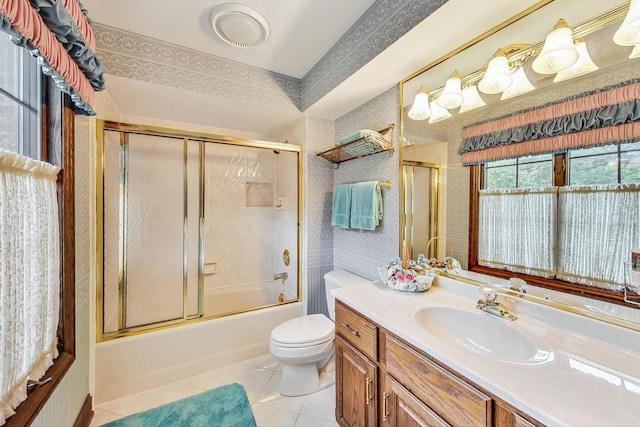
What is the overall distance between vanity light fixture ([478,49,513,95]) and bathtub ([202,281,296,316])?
2.10 meters

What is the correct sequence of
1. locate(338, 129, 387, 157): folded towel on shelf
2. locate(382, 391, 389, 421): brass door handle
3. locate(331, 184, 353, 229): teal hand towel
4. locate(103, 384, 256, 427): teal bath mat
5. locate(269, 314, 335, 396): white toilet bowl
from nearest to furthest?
locate(382, 391, 389, 421): brass door handle
locate(103, 384, 256, 427): teal bath mat
locate(269, 314, 335, 396): white toilet bowl
locate(338, 129, 387, 157): folded towel on shelf
locate(331, 184, 353, 229): teal hand towel

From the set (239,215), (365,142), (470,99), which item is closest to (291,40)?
(365,142)

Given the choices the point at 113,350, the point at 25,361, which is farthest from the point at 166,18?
the point at 113,350

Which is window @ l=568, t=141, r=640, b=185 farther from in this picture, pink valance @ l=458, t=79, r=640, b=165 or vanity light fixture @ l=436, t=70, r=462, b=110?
vanity light fixture @ l=436, t=70, r=462, b=110

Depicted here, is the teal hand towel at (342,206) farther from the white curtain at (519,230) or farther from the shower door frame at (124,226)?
the white curtain at (519,230)

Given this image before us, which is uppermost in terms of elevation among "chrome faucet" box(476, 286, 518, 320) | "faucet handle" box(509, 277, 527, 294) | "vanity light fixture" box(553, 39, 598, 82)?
"vanity light fixture" box(553, 39, 598, 82)

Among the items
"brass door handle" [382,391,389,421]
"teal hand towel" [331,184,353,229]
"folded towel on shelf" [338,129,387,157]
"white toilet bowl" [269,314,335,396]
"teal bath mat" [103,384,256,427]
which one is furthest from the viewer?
"teal hand towel" [331,184,353,229]

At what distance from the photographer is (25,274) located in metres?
0.77

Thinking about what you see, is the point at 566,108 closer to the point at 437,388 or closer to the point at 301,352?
the point at 437,388

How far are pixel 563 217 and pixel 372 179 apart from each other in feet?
3.60

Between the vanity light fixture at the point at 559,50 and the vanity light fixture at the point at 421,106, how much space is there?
0.54 m

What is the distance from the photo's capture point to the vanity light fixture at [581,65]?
854 mm

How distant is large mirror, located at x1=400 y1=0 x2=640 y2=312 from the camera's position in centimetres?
82

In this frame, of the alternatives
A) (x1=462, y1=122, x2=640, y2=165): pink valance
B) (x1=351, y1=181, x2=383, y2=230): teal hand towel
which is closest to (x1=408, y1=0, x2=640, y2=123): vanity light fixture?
(x1=462, y1=122, x2=640, y2=165): pink valance
